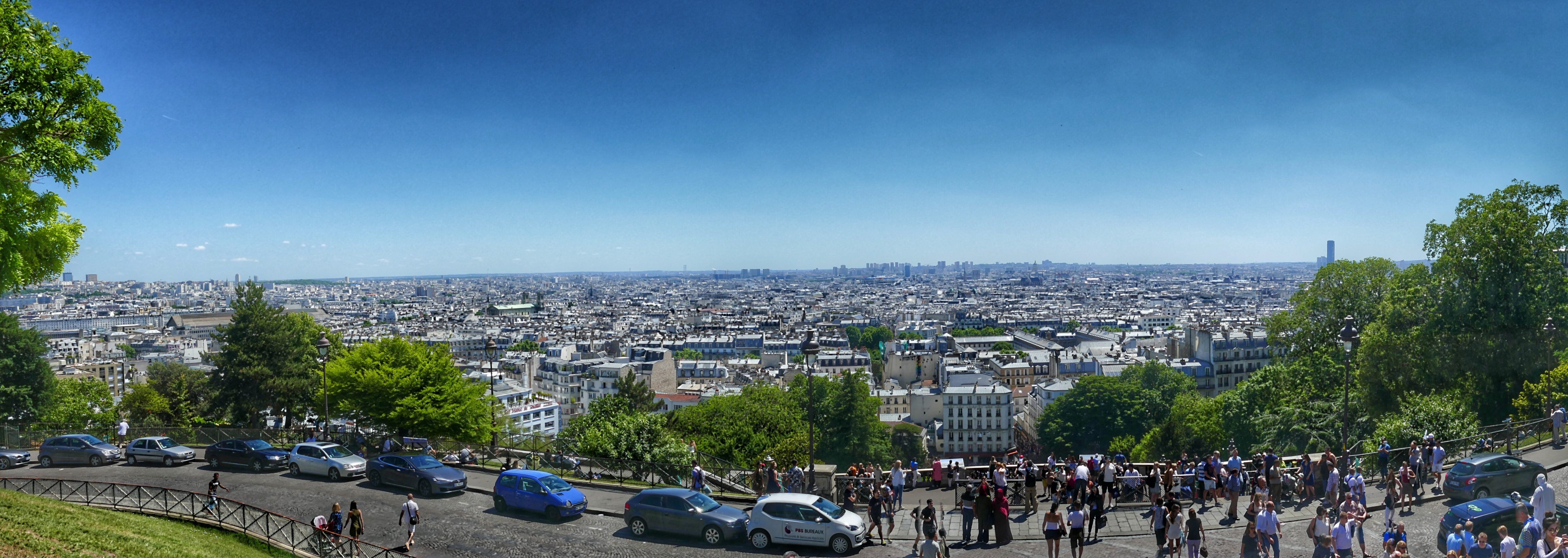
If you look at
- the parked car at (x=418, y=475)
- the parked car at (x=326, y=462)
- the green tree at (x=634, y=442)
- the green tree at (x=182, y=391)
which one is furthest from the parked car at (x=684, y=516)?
the green tree at (x=182, y=391)

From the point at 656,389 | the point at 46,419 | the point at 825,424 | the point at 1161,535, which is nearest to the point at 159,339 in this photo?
the point at 656,389

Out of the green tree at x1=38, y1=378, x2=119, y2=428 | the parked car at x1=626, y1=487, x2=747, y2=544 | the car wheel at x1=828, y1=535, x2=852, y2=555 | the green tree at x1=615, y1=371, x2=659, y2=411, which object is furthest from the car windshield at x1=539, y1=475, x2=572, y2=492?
the green tree at x1=615, y1=371, x2=659, y2=411

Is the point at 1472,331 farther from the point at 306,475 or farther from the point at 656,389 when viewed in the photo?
the point at 656,389

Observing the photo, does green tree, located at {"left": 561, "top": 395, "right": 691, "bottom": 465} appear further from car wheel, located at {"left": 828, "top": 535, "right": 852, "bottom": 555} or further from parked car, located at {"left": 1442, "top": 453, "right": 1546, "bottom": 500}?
parked car, located at {"left": 1442, "top": 453, "right": 1546, "bottom": 500}

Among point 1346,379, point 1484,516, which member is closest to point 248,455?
point 1484,516

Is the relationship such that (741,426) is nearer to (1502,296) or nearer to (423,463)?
(423,463)

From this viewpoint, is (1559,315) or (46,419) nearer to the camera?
(1559,315)
